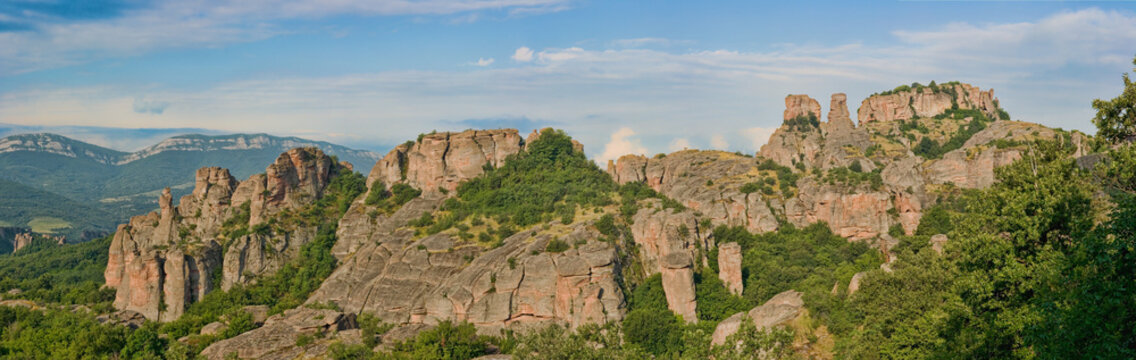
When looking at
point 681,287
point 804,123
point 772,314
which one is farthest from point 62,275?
point 804,123

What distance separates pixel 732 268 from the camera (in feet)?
233

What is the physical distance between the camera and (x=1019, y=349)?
26.5 m

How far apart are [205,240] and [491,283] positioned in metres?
44.2

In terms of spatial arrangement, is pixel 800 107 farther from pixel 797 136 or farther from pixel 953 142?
pixel 953 142

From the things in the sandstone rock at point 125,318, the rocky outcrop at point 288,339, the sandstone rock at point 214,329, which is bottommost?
the sandstone rock at point 125,318

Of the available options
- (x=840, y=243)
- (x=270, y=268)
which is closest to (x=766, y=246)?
(x=840, y=243)

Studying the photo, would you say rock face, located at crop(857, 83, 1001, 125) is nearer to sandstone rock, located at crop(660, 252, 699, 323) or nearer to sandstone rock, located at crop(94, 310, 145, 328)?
sandstone rock, located at crop(660, 252, 699, 323)

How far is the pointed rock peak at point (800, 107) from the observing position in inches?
4938

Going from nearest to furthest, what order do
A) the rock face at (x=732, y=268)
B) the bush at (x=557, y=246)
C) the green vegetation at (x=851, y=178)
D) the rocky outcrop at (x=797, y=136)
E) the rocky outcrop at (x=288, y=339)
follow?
1. the rocky outcrop at (x=288, y=339)
2. the bush at (x=557, y=246)
3. the rock face at (x=732, y=268)
4. the green vegetation at (x=851, y=178)
5. the rocky outcrop at (x=797, y=136)

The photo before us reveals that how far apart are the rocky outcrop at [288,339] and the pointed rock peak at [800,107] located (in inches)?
3684

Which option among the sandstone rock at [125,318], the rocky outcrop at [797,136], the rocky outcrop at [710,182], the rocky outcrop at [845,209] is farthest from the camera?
the rocky outcrop at [797,136]

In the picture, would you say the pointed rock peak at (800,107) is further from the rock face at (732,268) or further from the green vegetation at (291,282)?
the green vegetation at (291,282)

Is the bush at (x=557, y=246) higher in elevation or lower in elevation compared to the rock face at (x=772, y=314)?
higher

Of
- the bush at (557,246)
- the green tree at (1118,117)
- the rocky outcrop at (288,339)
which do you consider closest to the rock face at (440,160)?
the bush at (557,246)
